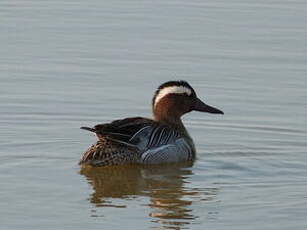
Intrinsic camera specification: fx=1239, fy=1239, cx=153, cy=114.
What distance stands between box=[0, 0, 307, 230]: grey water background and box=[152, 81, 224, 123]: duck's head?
0.46m

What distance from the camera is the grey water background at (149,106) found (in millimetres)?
13047

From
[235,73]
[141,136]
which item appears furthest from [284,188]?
[235,73]

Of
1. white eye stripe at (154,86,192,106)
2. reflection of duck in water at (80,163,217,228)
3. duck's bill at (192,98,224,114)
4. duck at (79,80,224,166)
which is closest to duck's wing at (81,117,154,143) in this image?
duck at (79,80,224,166)

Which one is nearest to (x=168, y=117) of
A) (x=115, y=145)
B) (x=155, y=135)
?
(x=155, y=135)

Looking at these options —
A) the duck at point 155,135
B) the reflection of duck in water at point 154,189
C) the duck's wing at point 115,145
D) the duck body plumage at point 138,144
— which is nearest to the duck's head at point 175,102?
the duck at point 155,135

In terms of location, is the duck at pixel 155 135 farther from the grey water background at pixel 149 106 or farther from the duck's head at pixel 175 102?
the grey water background at pixel 149 106

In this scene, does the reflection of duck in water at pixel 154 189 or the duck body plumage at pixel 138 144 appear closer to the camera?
the reflection of duck in water at pixel 154 189

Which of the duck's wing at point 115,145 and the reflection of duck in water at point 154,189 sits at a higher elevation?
the duck's wing at point 115,145

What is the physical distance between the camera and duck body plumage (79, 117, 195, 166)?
1505 cm

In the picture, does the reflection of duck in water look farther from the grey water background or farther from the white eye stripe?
the white eye stripe

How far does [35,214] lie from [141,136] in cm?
320

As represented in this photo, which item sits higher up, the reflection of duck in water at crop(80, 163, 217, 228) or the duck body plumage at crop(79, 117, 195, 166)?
the duck body plumage at crop(79, 117, 195, 166)

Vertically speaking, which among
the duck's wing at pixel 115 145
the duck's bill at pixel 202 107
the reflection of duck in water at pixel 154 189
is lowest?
the reflection of duck in water at pixel 154 189

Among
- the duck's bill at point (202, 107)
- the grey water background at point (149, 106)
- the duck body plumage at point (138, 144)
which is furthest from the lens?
the duck's bill at point (202, 107)
